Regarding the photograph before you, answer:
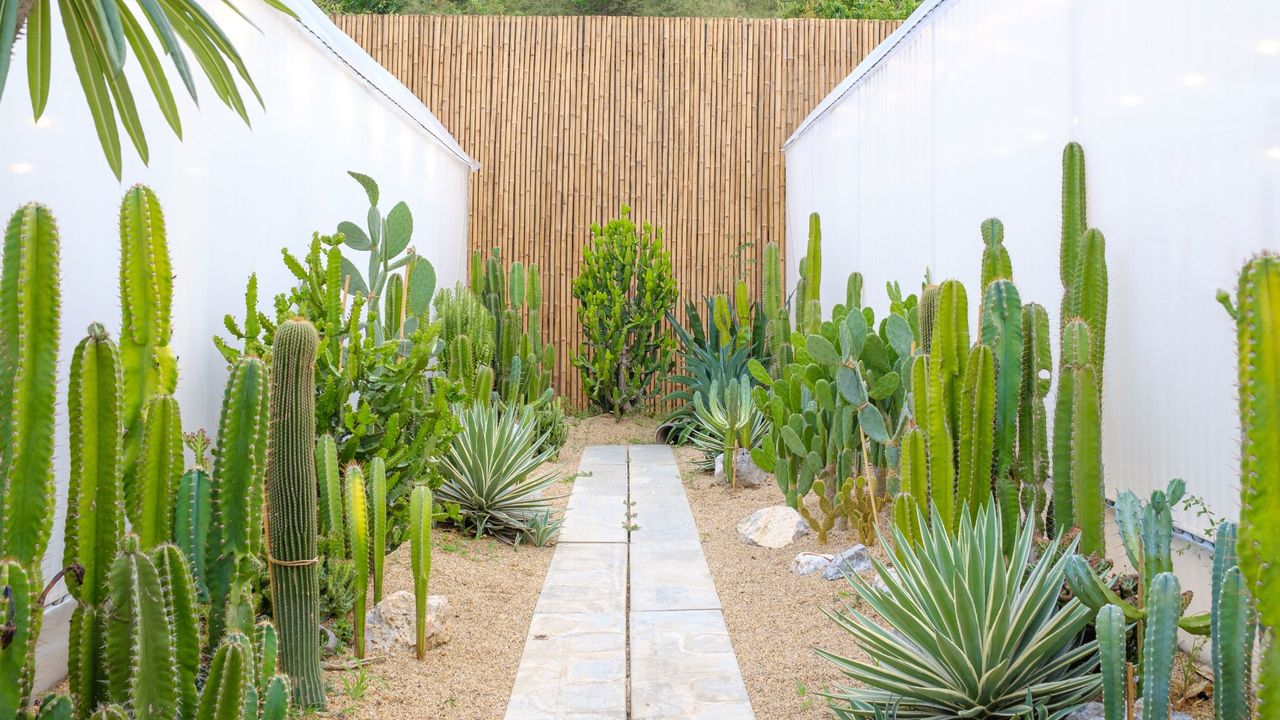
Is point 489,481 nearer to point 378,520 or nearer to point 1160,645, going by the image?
point 378,520

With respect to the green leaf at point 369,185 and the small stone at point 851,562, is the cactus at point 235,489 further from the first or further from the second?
the small stone at point 851,562

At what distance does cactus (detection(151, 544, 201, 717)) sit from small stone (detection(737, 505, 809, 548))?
2.84 meters

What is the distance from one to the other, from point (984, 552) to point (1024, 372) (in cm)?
73

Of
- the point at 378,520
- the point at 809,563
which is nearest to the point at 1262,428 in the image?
the point at 378,520

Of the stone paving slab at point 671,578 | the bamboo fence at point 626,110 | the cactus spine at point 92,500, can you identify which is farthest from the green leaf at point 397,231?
the bamboo fence at point 626,110

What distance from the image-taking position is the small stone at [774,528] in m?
4.32

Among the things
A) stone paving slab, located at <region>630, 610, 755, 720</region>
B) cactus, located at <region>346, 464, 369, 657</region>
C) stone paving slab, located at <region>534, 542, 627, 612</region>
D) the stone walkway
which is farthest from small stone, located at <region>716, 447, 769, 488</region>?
cactus, located at <region>346, 464, 369, 657</region>

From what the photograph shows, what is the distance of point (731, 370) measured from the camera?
22.5ft

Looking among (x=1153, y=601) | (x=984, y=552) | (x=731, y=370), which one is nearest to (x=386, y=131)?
(x=731, y=370)

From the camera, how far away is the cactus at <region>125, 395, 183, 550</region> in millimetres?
1997

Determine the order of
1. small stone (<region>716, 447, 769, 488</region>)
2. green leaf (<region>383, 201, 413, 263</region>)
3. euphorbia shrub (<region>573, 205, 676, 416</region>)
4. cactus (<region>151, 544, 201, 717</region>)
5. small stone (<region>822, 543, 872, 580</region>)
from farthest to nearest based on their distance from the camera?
euphorbia shrub (<region>573, 205, 676, 416</region>) < small stone (<region>716, 447, 769, 488</region>) < green leaf (<region>383, 201, 413, 263</region>) < small stone (<region>822, 543, 872, 580</region>) < cactus (<region>151, 544, 201, 717</region>)

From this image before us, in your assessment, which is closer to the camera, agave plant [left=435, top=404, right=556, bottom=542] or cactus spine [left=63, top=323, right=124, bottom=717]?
cactus spine [left=63, top=323, right=124, bottom=717]

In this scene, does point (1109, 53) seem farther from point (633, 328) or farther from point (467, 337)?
point (633, 328)

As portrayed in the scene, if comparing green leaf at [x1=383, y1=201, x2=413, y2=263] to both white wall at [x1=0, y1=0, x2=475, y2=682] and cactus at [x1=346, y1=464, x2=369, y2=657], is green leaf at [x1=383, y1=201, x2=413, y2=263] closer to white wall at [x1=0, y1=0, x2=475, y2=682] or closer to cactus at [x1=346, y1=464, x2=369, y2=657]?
white wall at [x1=0, y1=0, x2=475, y2=682]
